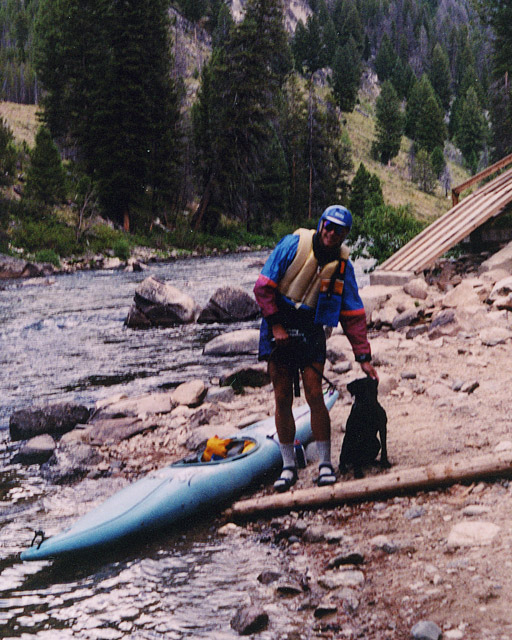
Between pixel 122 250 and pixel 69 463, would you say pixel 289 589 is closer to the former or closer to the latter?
pixel 69 463

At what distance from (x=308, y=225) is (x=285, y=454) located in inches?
1780

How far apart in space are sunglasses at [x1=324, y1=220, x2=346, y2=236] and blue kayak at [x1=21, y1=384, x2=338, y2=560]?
1.69 m

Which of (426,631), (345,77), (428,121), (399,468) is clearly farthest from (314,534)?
(428,121)

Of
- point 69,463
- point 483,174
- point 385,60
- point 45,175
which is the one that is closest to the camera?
point 69,463

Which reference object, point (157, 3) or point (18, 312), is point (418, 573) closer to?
point (18, 312)

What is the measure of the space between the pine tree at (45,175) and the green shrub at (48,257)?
6.19m

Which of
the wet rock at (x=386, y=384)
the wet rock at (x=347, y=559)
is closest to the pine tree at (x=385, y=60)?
the wet rock at (x=386, y=384)

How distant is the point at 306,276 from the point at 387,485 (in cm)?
132

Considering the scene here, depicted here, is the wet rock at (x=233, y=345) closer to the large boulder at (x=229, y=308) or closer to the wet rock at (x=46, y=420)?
the large boulder at (x=229, y=308)

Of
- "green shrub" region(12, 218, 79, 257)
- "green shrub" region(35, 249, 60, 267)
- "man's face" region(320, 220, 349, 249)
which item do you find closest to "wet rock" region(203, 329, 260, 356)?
"man's face" region(320, 220, 349, 249)

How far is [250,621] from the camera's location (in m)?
2.92

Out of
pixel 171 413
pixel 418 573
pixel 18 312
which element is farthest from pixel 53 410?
pixel 18 312

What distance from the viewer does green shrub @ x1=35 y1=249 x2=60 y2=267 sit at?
85.8 ft

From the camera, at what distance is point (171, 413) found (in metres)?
6.63
